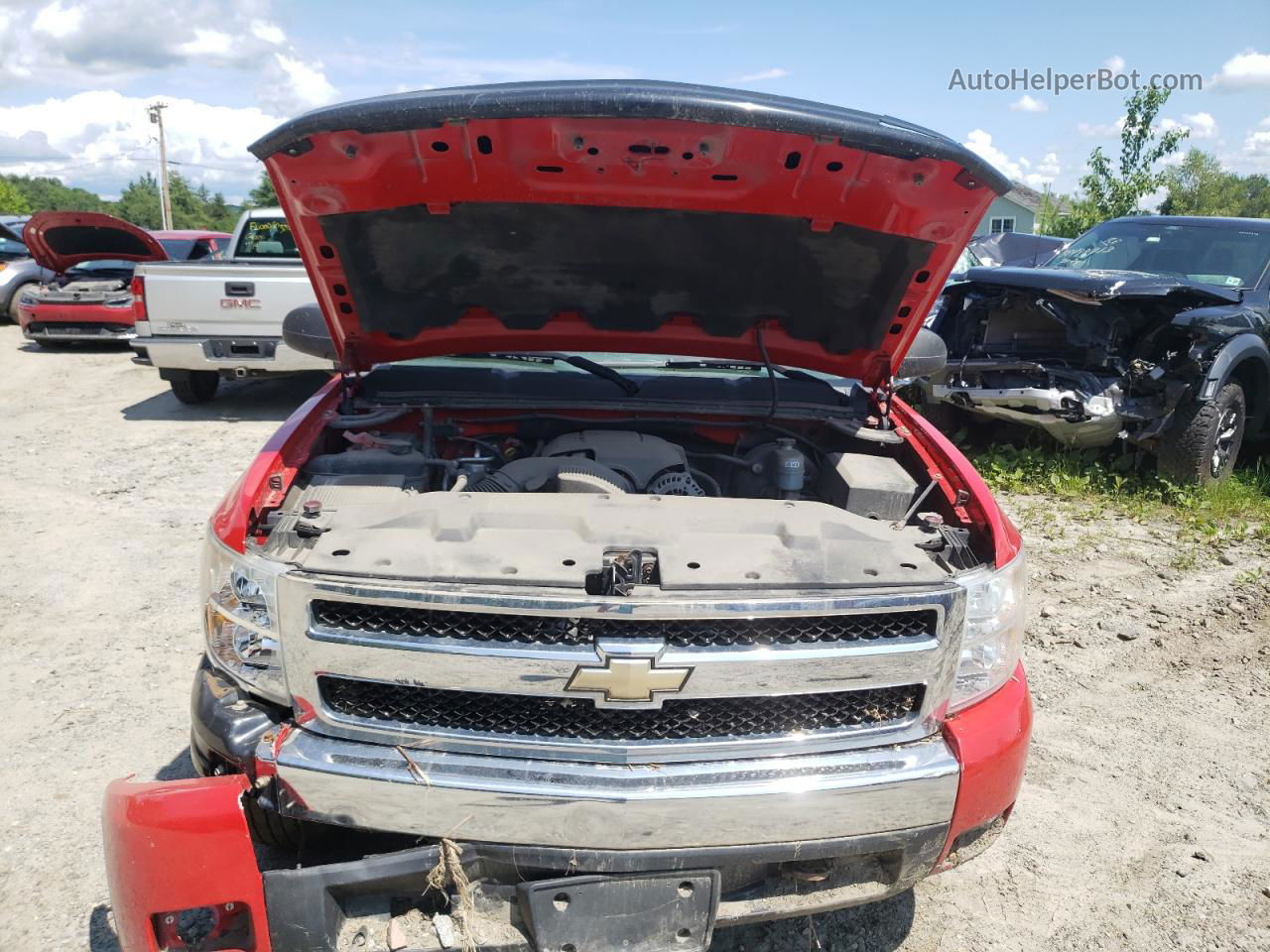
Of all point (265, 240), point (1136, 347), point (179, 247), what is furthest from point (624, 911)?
point (179, 247)

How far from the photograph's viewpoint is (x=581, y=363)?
339 cm

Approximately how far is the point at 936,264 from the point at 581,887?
1999 millimetres

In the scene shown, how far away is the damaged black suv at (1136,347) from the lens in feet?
19.8

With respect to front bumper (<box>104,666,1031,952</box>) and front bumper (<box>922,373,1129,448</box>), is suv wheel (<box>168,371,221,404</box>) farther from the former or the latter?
front bumper (<box>104,666,1031,952</box>)

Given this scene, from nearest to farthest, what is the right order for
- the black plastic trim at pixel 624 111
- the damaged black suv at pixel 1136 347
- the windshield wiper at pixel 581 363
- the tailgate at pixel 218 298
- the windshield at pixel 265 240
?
1. the black plastic trim at pixel 624 111
2. the windshield wiper at pixel 581 363
3. the damaged black suv at pixel 1136 347
4. the tailgate at pixel 218 298
5. the windshield at pixel 265 240

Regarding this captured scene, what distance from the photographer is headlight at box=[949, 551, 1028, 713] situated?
2.07m

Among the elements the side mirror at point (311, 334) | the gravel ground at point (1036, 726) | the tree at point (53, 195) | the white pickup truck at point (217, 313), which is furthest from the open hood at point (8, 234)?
the tree at point (53, 195)

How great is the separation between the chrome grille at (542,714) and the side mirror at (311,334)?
148 centimetres

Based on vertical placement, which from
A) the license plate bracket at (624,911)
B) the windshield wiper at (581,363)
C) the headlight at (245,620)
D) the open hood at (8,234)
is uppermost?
the windshield wiper at (581,363)

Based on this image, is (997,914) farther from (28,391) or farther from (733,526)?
(28,391)

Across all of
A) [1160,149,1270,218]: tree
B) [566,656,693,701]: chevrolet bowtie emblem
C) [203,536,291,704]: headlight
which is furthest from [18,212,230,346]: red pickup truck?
[1160,149,1270,218]: tree

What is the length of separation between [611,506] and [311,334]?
141 cm

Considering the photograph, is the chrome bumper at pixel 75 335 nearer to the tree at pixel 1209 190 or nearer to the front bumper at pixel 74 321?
the front bumper at pixel 74 321

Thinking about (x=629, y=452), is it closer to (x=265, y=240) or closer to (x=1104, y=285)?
(x=1104, y=285)
